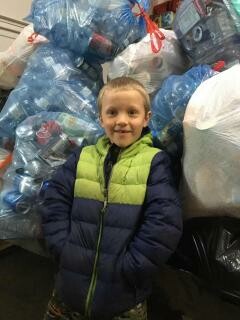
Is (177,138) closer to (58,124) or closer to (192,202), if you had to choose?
(192,202)

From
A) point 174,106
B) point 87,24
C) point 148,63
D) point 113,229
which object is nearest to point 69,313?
point 113,229

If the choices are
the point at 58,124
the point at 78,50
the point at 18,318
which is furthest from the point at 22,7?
the point at 18,318

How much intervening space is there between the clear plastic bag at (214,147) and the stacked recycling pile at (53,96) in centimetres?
40

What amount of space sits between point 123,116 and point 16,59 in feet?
3.10

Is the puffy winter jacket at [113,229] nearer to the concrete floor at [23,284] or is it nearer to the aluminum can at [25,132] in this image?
the aluminum can at [25,132]

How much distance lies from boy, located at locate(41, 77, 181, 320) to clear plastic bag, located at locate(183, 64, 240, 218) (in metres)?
0.08

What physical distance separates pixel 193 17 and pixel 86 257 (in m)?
0.97

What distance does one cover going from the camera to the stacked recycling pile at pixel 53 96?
1246mm

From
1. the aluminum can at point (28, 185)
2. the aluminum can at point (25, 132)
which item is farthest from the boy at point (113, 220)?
the aluminum can at point (25, 132)

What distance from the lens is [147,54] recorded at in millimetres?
1506

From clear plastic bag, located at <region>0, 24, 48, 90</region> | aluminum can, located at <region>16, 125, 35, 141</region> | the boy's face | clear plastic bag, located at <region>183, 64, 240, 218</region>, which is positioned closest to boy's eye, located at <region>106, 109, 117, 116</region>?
the boy's face

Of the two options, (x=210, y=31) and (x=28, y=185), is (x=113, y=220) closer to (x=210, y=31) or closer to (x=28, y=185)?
(x=28, y=185)

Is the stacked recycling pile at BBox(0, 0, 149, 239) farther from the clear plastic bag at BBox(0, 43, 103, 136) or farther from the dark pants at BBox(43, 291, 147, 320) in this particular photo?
the dark pants at BBox(43, 291, 147, 320)

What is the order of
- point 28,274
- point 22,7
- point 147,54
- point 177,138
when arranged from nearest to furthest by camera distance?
point 177,138 → point 147,54 → point 28,274 → point 22,7
